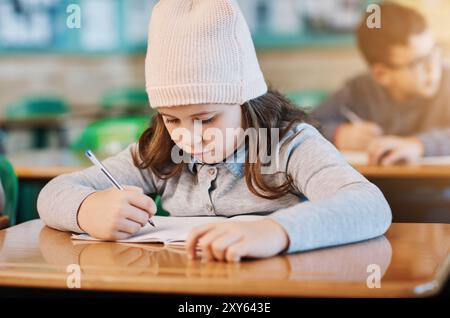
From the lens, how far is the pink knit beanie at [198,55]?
1472 millimetres

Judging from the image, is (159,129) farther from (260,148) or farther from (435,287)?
(435,287)

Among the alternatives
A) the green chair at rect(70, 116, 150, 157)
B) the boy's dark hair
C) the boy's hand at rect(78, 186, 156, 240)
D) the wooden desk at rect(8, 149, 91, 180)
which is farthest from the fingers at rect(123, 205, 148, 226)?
the boy's dark hair

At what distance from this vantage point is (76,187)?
1.57 metres

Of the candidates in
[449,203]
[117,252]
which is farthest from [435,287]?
[449,203]

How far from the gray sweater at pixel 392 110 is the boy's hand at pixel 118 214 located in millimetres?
2331

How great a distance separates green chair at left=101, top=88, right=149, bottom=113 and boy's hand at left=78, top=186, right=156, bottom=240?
5502 mm

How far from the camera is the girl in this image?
4.48 feet

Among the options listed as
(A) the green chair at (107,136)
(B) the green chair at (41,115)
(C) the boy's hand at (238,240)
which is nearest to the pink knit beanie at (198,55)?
(C) the boy's hand at (238,240)

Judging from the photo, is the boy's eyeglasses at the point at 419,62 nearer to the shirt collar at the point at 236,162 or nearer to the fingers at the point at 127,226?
the shirt collar at the point at 236,162

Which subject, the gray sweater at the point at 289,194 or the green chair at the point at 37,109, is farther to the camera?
the green chair at the point at 37,109

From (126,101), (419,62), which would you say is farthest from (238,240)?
(126,101)

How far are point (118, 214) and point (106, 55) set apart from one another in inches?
236

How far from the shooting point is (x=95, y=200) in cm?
148

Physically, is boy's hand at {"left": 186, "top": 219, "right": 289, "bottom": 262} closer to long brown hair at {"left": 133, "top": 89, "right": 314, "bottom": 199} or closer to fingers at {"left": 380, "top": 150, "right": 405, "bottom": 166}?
long brown hair at {"left": 133, "top": 89, "right": 314, "bottom": 199}
